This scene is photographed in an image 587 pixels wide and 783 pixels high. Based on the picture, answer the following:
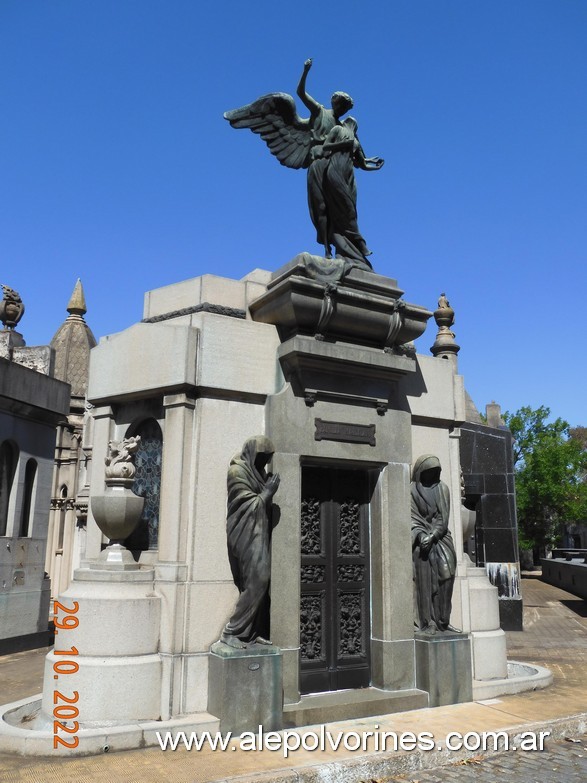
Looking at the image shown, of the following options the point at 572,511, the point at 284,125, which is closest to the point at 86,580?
the point at 284,125

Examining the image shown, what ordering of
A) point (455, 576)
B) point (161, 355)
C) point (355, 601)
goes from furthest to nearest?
point (455, 576), point (355, 601), point (161, 355)

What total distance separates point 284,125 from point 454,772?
7.48 metres

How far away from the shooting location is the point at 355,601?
8.03 metres

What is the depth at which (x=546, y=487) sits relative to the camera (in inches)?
1783

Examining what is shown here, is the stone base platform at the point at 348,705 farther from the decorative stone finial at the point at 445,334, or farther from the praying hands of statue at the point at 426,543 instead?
the decorative stone finial at the point at 445,334

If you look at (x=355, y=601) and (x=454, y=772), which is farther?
(x=355, y=601)

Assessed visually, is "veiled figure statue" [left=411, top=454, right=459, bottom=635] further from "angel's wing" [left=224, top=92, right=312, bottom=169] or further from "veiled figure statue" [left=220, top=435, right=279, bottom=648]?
"angel's wing" [left=224, top=92, right=312, bottom=169]

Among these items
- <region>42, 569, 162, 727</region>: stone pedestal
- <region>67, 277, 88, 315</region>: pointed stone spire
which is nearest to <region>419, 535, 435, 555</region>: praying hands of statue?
<region>42, 569, 162, 727</region>: stone pedestal

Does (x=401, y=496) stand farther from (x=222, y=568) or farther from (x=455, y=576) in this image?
(x=222, y=568)

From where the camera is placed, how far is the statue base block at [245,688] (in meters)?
6.50

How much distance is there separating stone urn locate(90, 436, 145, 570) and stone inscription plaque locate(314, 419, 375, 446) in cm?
209

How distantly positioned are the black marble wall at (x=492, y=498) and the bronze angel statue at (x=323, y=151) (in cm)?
972

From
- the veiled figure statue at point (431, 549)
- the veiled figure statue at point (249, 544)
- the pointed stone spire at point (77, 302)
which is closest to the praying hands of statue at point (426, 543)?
the veiled figure statue at point (431, 549)

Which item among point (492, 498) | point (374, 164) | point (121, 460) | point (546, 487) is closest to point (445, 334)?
point (492, 498)
